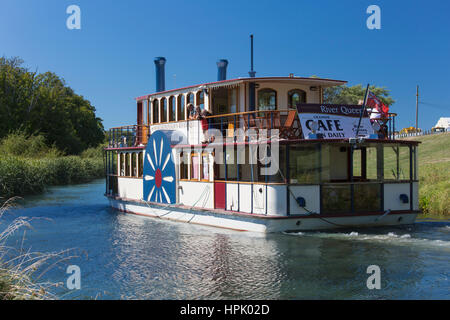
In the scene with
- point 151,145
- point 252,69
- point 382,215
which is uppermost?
point 252,69

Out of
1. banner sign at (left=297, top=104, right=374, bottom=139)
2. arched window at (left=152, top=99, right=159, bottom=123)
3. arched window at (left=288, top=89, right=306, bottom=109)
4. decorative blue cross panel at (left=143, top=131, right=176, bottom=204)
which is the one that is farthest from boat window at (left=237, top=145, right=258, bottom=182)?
arched window at (left=152, top=99, right=159, bottom=123)

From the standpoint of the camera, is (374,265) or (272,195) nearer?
(374,265)

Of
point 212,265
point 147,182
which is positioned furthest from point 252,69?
point 212,265

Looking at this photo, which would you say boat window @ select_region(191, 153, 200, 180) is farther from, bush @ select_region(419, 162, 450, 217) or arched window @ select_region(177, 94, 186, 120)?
bush @ select_region(419, 162, 450, 217)

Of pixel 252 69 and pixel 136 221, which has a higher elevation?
pixel 252 69

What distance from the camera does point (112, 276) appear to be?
10.3 meters

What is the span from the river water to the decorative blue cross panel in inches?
59.3

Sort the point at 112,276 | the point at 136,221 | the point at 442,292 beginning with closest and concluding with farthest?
1. the point at 442,292
2. the point at 112,276
3. the point at 136,221

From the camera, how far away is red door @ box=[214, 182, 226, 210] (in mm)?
15305

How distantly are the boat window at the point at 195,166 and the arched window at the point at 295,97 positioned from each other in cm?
387

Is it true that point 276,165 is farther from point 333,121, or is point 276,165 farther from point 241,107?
point 241,107

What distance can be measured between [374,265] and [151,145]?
34.9 ft

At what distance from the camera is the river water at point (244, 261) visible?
9.08 metres

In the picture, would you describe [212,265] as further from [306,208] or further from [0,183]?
[0,183]
